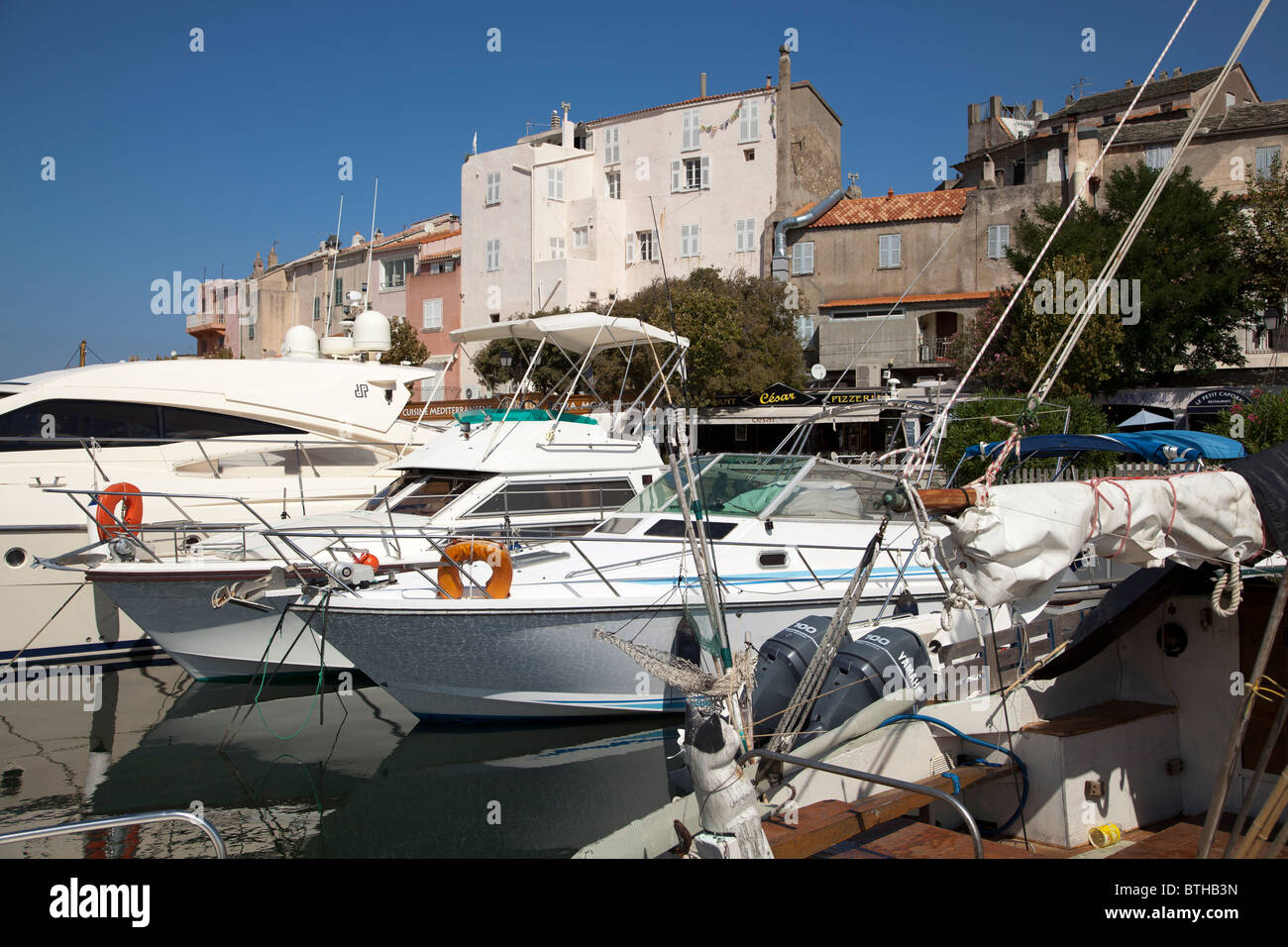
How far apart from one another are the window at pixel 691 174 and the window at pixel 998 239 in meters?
10.2

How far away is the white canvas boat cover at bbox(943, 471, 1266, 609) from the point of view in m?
3.94

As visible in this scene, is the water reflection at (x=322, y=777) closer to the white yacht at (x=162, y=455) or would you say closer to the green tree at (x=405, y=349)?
the white yacht at (x=162, y=455)

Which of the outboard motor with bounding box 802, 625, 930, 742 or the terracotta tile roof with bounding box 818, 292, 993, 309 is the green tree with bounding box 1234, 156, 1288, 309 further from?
the outboard motor with bounding box 802, 625, 930, 742

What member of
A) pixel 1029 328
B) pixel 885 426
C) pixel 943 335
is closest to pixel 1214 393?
pixel 1029 328

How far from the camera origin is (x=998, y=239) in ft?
100

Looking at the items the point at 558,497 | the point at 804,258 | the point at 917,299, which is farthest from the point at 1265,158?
the point at 558,497

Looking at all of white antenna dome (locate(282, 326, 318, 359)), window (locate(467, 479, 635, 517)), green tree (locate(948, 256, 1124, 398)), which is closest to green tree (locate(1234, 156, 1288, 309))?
green tree (locate(948, 256, 1124, 398))

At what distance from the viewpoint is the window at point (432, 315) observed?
39.8 m

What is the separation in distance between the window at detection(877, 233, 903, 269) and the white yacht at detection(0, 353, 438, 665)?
2118cm

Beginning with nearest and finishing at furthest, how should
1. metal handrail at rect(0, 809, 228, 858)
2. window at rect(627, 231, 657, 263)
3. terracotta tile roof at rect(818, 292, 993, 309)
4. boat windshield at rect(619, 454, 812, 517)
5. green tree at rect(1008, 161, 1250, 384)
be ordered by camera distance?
metal handrail at rect(0, 809, 228, 858) < boat windshield at rect(619, 454, 812, 517) < green tree at rect(1008, 161, 1250, 384) < terracotta tile roof at rect(818, 292, 993, 309) < window at rect(627, 231, 657, 263)

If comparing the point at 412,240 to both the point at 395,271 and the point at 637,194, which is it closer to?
the point at 395,271
